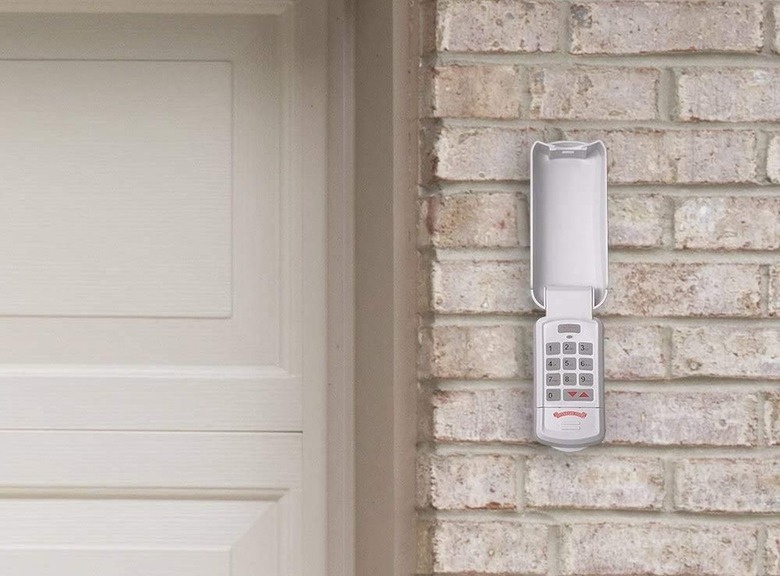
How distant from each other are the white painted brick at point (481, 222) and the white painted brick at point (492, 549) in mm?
396

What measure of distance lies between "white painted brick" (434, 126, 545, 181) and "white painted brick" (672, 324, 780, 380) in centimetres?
33

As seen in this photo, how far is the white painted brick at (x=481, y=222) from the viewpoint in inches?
51.7

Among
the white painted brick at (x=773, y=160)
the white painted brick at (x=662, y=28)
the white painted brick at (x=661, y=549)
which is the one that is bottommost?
the white painted brick at (x=661, y=549)

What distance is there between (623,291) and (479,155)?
0.92ft

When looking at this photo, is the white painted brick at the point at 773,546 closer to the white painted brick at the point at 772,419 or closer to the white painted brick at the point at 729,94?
the white painted brick at the point at 772,419

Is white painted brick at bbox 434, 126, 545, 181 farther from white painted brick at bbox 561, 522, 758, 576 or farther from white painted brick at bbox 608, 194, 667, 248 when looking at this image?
white painted brick at bbox 561, 522, 758, 576

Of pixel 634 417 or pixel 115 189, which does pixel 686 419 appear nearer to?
pixel 634 417

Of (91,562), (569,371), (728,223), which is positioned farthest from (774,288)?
(91,562)

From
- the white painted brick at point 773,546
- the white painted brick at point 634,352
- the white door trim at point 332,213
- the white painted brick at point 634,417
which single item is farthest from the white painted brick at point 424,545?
the white painted brick at point 773,546

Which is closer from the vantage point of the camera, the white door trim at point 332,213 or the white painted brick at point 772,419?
the white painted brick at point 772,419

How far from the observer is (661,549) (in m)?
1.29

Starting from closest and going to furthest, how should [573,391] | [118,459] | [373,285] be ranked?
[573,391] < [373,285] < [118,459]

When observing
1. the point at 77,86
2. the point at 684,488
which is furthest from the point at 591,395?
the point at 77,86

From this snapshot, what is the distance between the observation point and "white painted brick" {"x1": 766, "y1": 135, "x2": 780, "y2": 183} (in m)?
1.31
